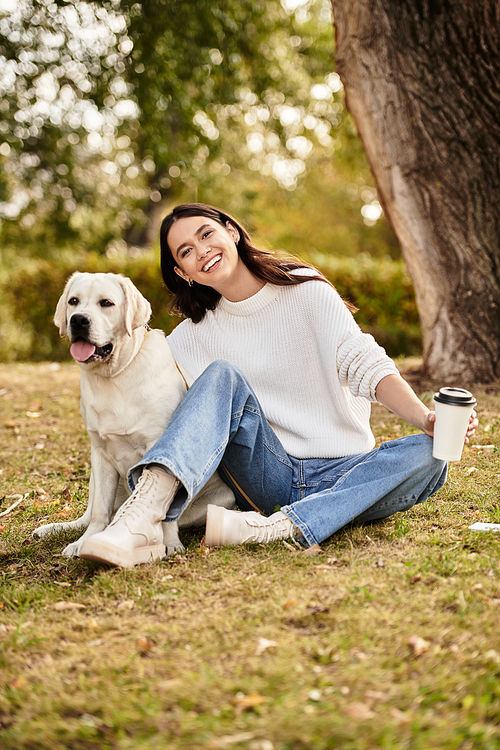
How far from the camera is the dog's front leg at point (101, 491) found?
3.02m

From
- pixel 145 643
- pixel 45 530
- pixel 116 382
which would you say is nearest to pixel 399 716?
pixel 145 643

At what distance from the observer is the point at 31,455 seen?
4938mm

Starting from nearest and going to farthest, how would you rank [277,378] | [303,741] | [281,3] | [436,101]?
1. [303,741]
2. [277,378]
3. [436,101]
4. [281,3]

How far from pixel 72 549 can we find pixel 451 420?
1716 millimetres

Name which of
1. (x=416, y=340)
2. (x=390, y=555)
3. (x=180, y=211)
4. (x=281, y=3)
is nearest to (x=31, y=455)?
(x=180, y=211)

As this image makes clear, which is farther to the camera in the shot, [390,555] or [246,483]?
[246,483]

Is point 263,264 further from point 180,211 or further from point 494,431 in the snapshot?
point 494,431

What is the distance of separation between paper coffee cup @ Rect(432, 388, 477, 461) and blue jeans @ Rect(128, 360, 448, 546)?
0.19 meters

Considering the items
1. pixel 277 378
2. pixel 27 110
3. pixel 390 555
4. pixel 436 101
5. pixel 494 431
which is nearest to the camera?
pixel 390 555

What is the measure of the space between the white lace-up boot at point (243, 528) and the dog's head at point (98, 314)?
0.87 meters

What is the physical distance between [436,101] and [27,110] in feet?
23.4

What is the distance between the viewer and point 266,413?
3.14 m

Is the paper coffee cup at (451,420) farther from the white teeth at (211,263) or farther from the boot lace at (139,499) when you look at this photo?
the white teeth at (211,263)

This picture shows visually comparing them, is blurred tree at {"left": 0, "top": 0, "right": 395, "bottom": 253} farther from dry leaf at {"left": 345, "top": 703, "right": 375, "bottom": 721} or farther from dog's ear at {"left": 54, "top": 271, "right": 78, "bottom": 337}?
dry leaf at {"left": 345, "top": 703, "right": 375, "bottom": 721}
